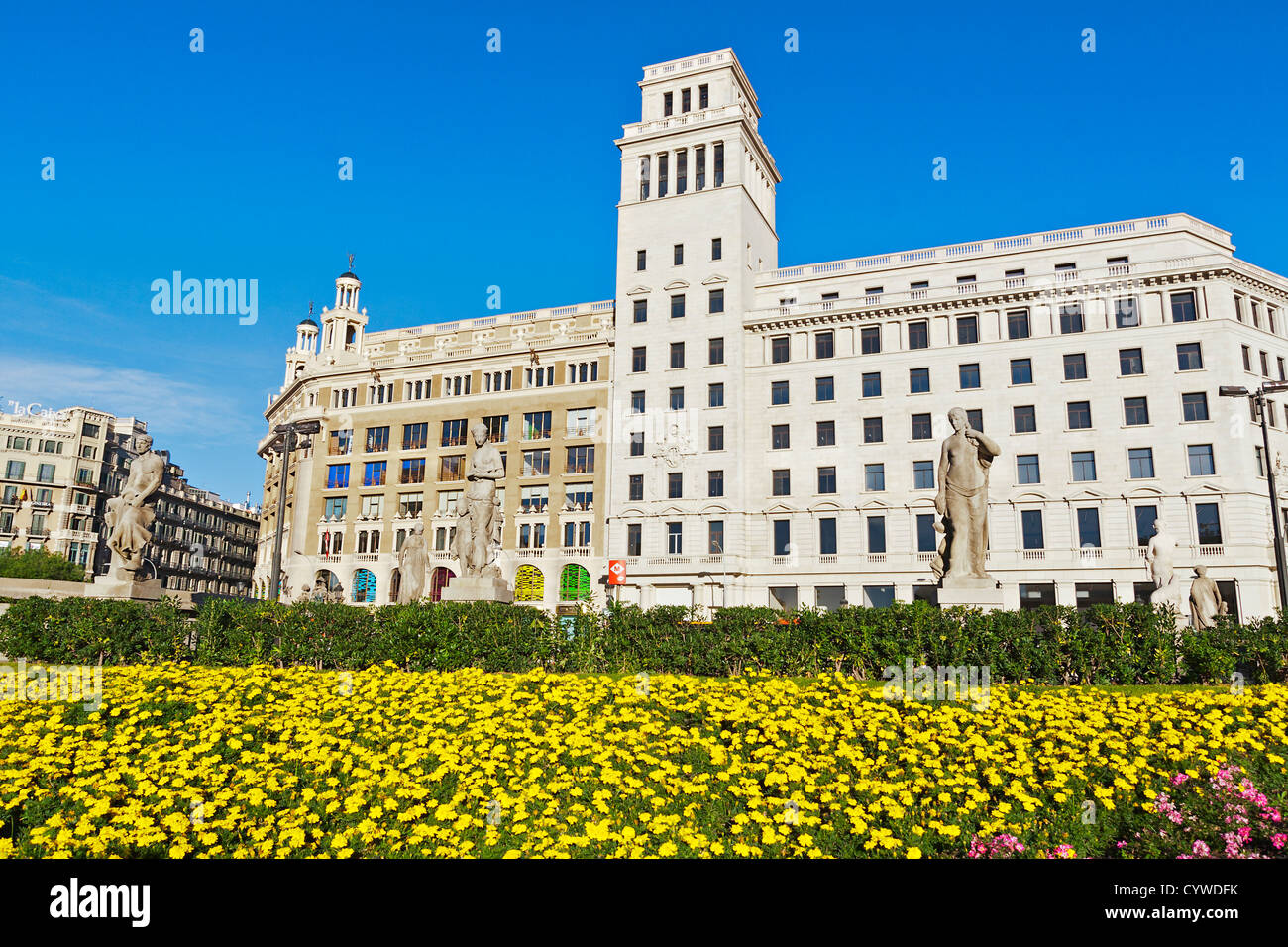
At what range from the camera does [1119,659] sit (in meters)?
14.7

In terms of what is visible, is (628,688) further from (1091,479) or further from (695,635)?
(1091,479)

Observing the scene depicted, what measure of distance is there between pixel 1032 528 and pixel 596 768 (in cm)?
4239

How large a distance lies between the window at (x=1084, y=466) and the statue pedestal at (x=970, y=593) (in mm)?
32050

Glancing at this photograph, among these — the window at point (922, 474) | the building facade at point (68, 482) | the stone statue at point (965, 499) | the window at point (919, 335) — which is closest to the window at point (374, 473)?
the building facade at point (68, 482)

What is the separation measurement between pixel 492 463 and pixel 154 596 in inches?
379

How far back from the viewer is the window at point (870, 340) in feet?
168

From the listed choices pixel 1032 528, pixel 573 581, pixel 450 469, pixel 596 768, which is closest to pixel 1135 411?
pixel 1032 528

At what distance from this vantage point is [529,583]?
56062 mm

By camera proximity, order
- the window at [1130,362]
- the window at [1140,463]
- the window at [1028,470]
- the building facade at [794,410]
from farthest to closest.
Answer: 1. the window at [1028,470]
2. the window at [1130,362]
3. the building facade at [794,410]
4. the window at [1140,463]

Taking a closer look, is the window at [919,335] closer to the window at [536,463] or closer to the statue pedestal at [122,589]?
the window at [536,463]

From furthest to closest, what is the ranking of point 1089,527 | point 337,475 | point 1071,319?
1. point 337,475
2. point 1071,319
3. point 1089,527

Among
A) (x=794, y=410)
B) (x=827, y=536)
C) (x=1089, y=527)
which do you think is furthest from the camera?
(x=794, y=410)

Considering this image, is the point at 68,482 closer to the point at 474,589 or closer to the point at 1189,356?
the point at 474,589
